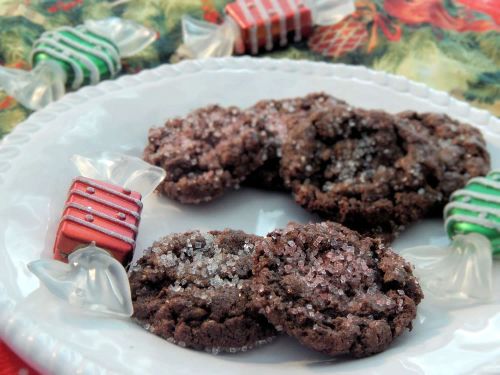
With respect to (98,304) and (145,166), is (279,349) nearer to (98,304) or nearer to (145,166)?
(98,304)

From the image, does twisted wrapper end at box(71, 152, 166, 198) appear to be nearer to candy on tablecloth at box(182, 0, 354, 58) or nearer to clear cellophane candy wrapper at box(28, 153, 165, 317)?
clear cellophane candy wrapper at box(28, 153, 165, 317)

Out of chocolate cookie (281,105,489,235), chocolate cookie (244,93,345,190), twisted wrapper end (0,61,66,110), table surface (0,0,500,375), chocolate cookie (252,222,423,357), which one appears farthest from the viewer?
table surface (0,0,500,375)

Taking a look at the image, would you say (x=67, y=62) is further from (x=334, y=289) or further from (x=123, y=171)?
(x=334, y=289)

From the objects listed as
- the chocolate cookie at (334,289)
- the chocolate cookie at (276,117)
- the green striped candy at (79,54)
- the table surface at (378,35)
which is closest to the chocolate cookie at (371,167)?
the chocolate cookie at (276,117)

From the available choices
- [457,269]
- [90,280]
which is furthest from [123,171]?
[457,269]

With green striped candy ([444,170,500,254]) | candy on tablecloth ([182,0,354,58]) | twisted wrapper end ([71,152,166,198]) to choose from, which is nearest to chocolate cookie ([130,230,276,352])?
twisted wrapper end ([71,152,166,198])

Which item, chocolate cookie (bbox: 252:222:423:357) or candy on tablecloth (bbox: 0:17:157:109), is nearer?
chocolate cookie (bbox: 252:222:423:357)

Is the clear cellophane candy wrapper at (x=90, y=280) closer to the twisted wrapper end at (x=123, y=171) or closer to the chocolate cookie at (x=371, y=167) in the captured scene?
the twisted wrapper end at (x=123, y=171)
